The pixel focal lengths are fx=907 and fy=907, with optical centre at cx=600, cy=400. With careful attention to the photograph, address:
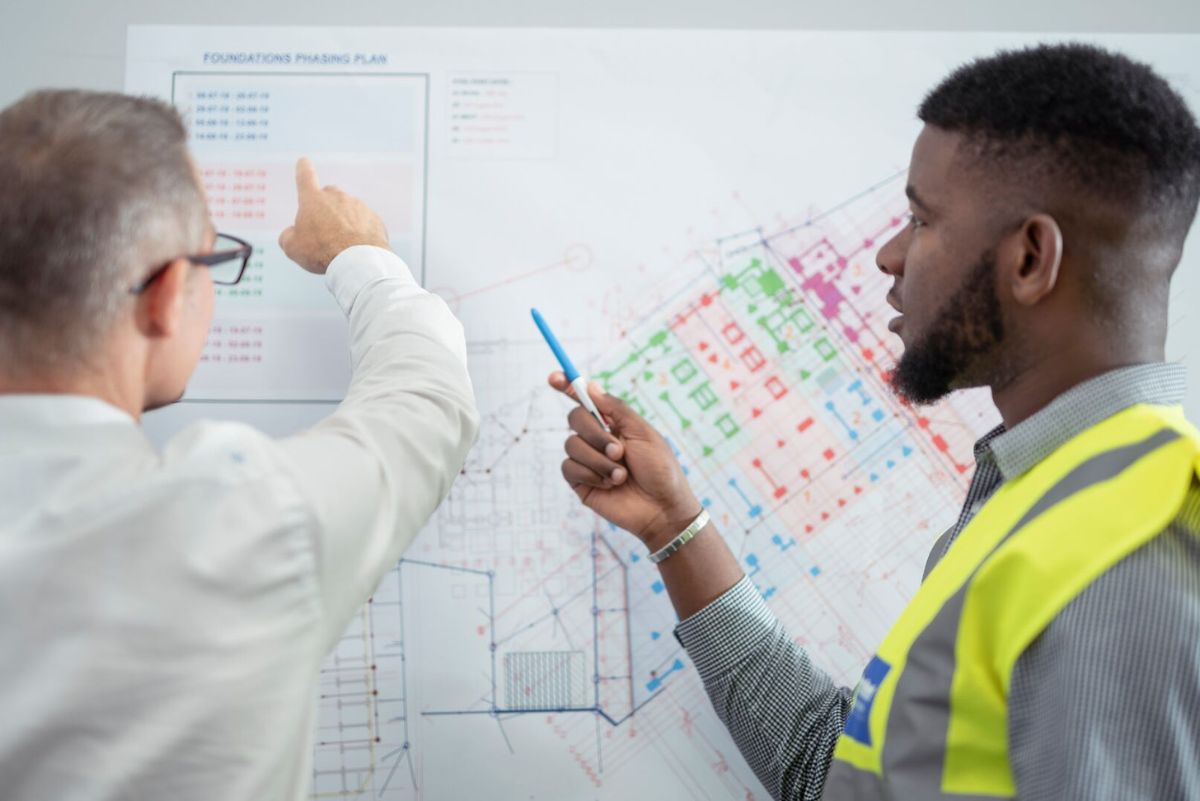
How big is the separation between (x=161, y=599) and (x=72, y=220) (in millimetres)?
311

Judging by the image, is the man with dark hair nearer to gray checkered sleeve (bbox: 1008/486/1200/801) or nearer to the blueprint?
gray checkered sleeve (bbox: 1008/486/1200/801)

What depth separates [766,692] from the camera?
1116 millimetres

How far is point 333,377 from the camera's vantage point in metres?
1.28

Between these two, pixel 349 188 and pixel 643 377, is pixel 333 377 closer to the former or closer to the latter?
pixel 349 188

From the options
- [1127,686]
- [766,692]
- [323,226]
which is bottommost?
[1127,686]

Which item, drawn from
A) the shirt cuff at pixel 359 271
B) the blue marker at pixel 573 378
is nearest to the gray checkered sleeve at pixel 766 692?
the blue marker at pixel 573 378

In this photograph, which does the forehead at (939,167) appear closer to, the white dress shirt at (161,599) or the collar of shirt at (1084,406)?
the collar of shirt at (1084,406)

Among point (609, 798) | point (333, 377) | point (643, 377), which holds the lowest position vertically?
point (609, 798)

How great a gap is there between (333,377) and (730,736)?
0.74 metres

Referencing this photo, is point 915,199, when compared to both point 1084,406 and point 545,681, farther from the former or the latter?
point 545,681

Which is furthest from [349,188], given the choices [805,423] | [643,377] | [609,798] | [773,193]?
[609,798]

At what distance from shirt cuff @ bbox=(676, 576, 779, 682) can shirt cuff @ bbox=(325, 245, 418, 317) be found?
0.55 metres

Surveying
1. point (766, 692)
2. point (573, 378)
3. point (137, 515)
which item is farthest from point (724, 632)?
point (137, 515)

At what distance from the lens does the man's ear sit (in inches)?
31.0
